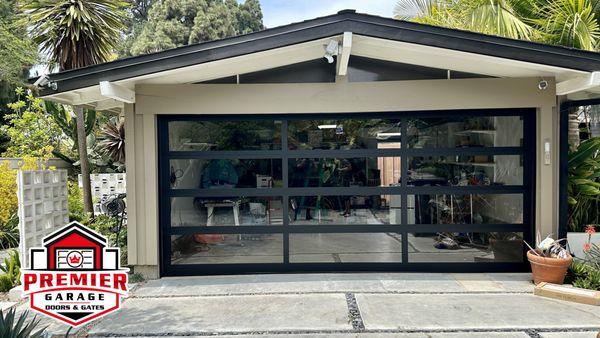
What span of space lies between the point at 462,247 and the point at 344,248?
5.59 ft

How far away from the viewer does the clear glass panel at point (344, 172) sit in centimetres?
575

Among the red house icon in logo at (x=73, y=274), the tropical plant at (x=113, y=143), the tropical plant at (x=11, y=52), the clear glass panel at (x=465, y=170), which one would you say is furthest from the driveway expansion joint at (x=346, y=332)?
the tropical plant at (x=11, y=52)

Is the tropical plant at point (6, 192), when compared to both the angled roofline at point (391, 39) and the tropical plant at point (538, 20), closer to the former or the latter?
the angled roofline at point (391, 39)

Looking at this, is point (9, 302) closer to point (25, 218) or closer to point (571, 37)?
point (25, 218)

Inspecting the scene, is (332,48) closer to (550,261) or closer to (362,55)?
(362,55)

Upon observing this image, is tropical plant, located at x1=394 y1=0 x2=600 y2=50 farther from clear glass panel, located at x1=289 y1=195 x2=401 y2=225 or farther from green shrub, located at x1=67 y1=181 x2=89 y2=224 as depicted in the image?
green shrub, located at x1=67 y1=181 x2=89 y2=224

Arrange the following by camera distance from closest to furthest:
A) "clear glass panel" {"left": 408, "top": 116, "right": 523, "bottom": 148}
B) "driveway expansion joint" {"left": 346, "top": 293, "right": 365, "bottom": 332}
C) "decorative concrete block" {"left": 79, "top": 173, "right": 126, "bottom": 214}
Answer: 1. "driveway expansion joint" {"left": 346, "top": 293, "right": 365, "bottom": 332}
2. "clear glass panel" {"left": 408, "top": 116, "right": 523, "bottom": 148}
3. "decorative concrete block" {"left": 79, "top": 173, "right": 126, "bottom": 214}

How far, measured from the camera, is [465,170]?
18.8ft

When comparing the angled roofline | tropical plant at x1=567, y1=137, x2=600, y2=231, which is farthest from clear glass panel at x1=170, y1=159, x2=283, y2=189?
tropical plant at x1=567, y1=137, x2=600, y2=231

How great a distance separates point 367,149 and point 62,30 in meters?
Answer: 5.75

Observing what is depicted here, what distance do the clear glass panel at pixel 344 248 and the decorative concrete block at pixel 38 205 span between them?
3.47 m

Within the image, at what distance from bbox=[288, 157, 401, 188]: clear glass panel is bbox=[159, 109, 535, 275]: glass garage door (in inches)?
0.6

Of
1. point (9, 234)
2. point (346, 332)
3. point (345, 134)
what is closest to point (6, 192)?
point (9, 234)

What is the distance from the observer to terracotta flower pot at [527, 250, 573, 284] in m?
4.91
